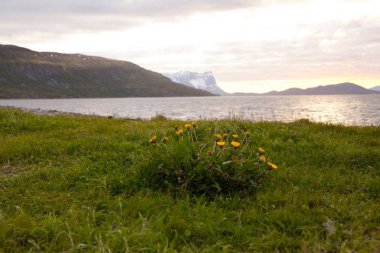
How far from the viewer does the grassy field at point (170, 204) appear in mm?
3764

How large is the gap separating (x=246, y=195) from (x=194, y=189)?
2.65ft

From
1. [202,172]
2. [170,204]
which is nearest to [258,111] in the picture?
[202,172]

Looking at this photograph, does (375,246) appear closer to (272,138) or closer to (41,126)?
(272,138)

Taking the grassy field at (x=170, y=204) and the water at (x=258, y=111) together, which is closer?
the grassy field at (x=170, y=204)

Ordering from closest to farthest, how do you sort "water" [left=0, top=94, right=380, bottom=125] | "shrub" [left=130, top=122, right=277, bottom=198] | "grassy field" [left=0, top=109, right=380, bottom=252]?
"grassy field" [left=0, top=109, right=380, bottom=252] → "shrub" [left=130, top=122, right=277, bottom=198] → "water" [left=0, top=94, right=380, bottom=125]

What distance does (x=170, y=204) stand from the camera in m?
4.74

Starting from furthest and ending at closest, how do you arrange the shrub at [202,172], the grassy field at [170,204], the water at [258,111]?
the water at [258,111] < the shrub at [202,172] < the grassy field at [170,204]

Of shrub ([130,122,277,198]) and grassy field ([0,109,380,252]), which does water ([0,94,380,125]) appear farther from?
shrub ([130,122,277,198])

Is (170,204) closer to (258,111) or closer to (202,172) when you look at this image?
(202,172)

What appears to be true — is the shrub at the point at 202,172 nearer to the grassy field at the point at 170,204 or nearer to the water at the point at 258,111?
the grassy field at the point at 170,204

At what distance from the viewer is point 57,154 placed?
7223 millimetres

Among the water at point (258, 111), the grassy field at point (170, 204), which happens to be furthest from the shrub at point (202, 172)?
the water at point (258, 111)

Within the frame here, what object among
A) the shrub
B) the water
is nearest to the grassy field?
the shrub

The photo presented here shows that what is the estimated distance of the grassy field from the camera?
12.3ft
